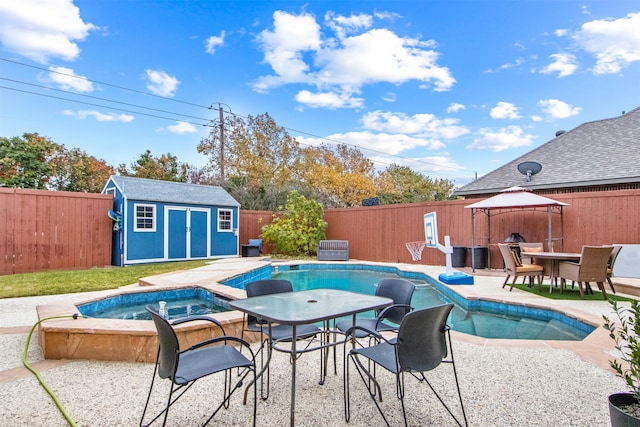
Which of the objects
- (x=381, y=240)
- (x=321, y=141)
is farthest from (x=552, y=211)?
(x=321, y=141)

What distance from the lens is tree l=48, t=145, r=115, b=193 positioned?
656 inches

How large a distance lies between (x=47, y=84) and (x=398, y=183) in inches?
803

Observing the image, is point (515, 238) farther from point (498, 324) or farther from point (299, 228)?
point (299, 228)

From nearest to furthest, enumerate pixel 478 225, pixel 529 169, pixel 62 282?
pixel 62 282 < pixel 478 225 < pixel 529 169

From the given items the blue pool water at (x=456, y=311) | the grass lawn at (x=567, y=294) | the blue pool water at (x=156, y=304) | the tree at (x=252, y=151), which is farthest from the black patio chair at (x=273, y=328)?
the tree at (x=252, y=151)

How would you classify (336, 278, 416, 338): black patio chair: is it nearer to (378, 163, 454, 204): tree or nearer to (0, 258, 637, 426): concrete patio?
(0, 258, 637, 426): concrete patio

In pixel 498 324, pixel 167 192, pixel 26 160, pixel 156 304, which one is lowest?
pixel 498 324

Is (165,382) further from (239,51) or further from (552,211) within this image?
(239,51)

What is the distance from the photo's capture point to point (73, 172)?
17.0 m

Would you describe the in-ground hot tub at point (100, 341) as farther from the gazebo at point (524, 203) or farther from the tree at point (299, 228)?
the tree at point (299, 228)

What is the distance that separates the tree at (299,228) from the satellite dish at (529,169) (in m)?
6.98

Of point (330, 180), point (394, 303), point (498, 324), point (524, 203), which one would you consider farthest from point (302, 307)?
point (330, 180)

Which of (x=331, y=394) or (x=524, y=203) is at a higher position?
(x=524, y=203)

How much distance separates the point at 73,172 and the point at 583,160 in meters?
21.3
